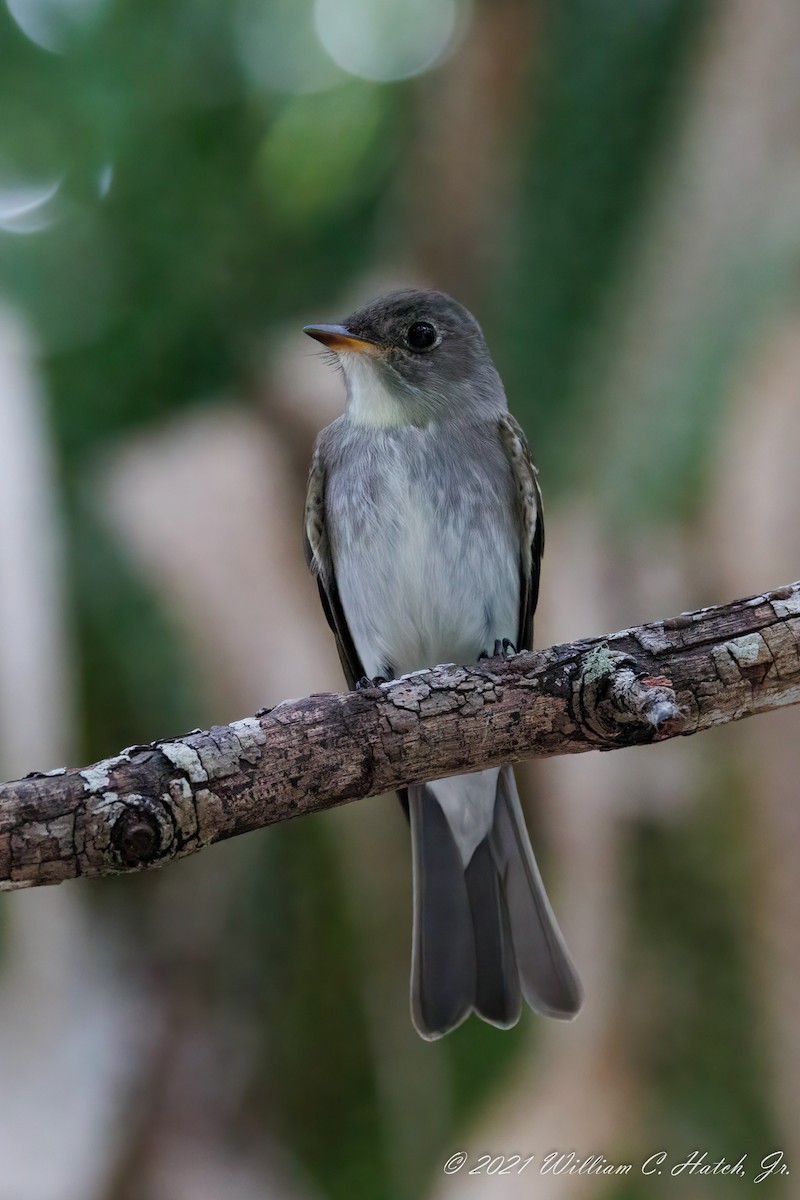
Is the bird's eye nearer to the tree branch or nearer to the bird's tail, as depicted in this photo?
the bird's tail

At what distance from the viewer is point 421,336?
302cm

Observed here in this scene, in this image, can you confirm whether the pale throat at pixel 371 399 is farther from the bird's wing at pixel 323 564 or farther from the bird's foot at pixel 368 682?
the bird's foot at pixel 368 682

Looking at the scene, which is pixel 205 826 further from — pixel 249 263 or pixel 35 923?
pixel 249 263

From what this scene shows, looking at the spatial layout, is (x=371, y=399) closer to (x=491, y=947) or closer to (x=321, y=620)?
(x=321, y=620)

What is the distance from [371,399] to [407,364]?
0.41 feet

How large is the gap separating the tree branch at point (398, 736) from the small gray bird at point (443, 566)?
2.77 feet

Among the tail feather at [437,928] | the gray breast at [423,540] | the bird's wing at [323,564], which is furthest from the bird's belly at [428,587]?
the tail feather at [437,928]

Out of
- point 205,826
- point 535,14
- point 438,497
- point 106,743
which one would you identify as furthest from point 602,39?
point 205,826

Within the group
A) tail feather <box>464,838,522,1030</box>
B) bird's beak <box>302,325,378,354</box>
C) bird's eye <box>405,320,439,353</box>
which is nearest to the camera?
tail feather <box>464,838,522,1030</box>

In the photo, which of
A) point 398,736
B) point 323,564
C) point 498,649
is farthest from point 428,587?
point 398,736

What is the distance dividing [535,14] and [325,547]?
1784mm

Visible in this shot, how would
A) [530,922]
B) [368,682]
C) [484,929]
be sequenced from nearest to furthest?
[368,682], [530,922], [484,929]

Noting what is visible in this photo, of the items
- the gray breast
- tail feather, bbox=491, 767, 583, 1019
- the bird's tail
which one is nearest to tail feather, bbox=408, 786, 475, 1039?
the bird's tail

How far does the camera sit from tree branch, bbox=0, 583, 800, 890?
1.55m
